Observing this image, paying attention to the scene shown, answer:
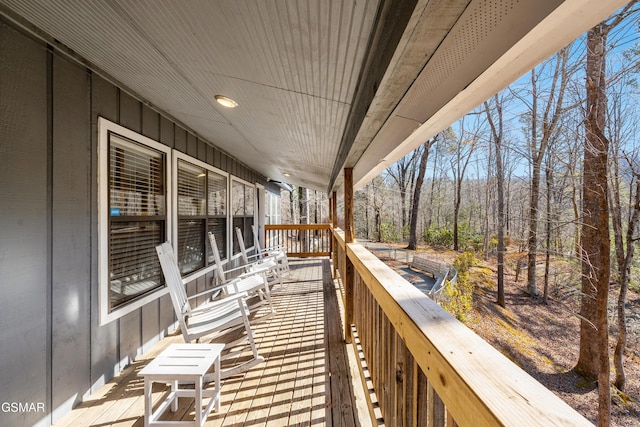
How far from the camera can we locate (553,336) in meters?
7.53

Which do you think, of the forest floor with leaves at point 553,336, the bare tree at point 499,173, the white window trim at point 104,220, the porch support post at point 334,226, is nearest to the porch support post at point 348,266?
the white window trim at point 104,220

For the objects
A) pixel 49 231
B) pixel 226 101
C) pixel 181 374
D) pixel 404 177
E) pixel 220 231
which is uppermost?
pixel 404 177

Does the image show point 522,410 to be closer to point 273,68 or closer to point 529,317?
point 273,68

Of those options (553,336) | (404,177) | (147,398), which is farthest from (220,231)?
(404,177)

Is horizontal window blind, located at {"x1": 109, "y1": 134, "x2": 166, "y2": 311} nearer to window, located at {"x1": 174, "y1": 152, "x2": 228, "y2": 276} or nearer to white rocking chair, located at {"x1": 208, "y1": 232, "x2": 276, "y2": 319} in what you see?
window, located at {"x1": 174, "y1": 152, "x2": 228, "y2": 276}

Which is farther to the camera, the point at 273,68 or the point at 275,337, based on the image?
the point at 275,337

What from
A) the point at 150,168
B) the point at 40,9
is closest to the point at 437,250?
the point at 150,168

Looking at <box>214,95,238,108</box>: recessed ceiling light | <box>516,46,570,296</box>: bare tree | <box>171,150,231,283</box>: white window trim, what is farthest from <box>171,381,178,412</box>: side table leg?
<box>516,46,570,296</box>: bare tree

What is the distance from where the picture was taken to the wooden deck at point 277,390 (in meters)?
1.95

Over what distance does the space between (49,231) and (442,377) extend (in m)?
2.30

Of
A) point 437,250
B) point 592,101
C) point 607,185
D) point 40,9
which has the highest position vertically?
point 592,101

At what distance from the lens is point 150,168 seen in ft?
9.47

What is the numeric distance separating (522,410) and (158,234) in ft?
10.6

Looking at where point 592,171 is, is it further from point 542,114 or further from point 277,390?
point 277,390
